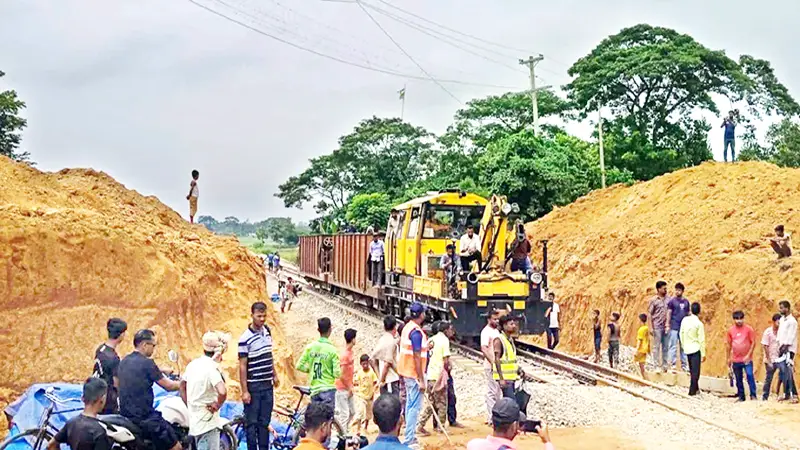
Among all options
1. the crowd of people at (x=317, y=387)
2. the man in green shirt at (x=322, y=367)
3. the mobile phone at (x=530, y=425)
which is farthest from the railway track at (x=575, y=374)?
the mobile phone at (x=530, y=425)

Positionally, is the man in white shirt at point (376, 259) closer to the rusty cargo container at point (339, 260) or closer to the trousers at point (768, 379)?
the rusty cargo container at point (339, 260)

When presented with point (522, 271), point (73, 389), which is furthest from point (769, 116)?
point (73, 389)

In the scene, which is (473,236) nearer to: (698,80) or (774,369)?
(774,369)

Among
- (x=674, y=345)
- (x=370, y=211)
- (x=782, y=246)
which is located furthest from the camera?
(x=370, y=211)

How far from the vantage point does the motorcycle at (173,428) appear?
6320mm

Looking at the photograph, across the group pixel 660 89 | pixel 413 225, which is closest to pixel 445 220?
pixel 413 225

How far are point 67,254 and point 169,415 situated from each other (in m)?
5.05

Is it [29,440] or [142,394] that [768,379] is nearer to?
[142,394]

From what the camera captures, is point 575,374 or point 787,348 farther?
point 575,374

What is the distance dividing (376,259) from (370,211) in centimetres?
1972

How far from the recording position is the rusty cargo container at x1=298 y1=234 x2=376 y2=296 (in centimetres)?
2586

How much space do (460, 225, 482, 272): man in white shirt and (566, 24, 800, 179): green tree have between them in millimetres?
19390

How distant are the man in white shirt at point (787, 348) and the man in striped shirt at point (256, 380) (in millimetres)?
8053

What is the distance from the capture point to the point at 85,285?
1140 centimetres
